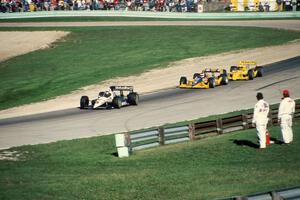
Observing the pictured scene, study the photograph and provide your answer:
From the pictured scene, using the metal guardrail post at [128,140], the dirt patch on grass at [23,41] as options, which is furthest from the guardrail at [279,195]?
the dirt patch on grass at [23,41]

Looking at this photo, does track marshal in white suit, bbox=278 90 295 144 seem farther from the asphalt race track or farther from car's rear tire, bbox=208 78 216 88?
car's rear tire, bbox=208 78 216 88

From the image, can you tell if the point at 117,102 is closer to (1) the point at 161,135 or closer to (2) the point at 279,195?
(1) the point at 161,135

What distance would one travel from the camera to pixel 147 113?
3200 cm

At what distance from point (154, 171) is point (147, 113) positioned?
12339mm

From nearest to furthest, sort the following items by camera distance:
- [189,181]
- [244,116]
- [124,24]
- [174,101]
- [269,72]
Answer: [189,181], [244,116], [174,101], [269,72], [124,24]

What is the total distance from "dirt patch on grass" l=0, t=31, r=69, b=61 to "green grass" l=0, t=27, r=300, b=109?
1.15m

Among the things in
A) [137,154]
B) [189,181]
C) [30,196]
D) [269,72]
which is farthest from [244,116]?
[269,72]

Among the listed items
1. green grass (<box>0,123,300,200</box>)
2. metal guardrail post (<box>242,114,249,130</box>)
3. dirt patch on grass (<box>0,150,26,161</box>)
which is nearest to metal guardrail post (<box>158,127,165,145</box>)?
green grass (<box>0,123,300,200</box>)

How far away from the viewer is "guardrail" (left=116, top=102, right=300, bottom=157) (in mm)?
22875

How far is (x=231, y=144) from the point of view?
23109mm

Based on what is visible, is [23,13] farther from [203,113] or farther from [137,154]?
[137,154]

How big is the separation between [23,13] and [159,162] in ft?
170

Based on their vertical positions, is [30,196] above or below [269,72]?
above

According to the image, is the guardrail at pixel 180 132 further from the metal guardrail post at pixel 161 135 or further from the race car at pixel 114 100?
the race car at pixel 114 100
